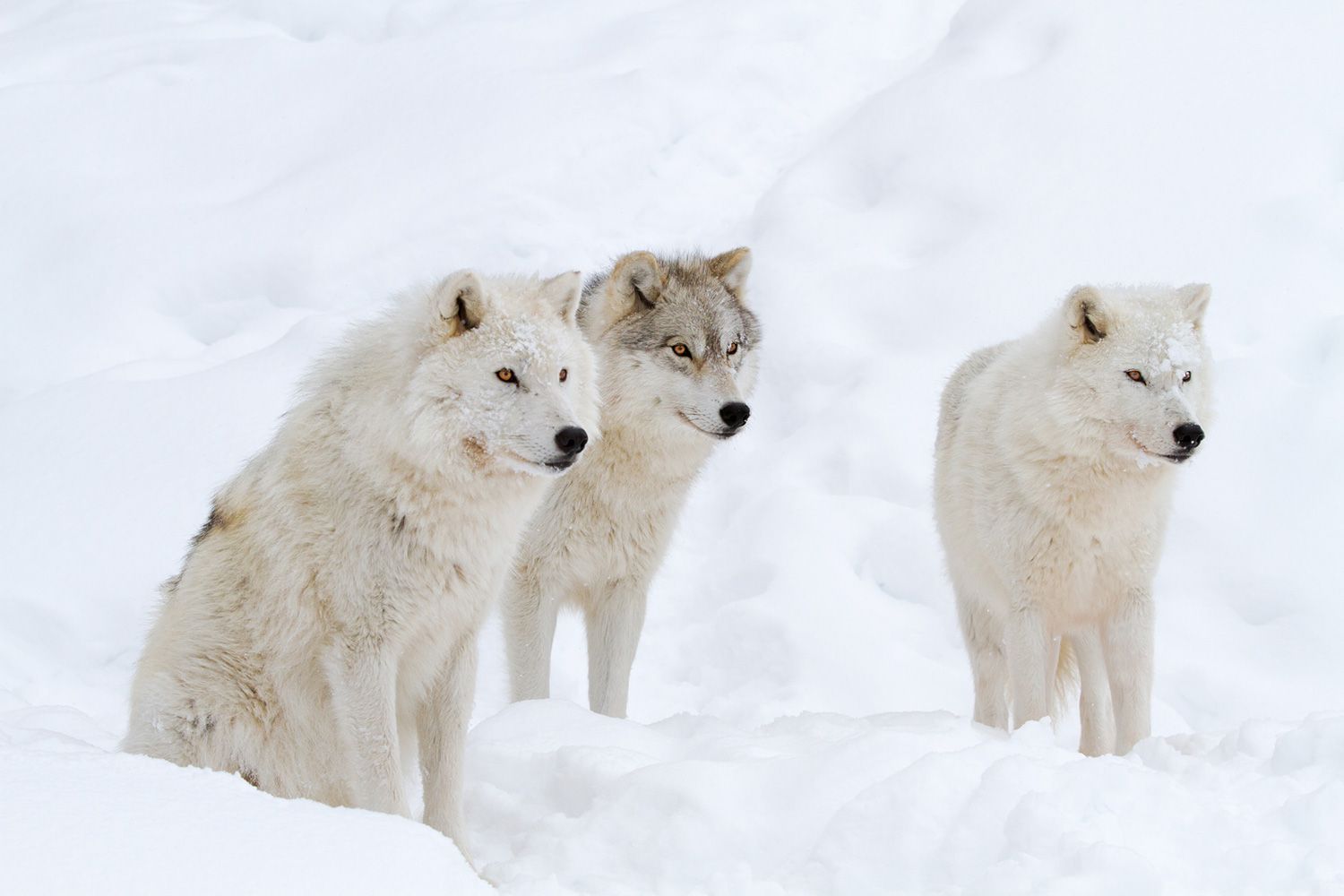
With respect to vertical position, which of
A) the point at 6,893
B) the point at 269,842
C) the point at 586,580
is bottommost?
the point at 586,580

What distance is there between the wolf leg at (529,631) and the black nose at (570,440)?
192cm

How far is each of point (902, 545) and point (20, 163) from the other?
9.78m

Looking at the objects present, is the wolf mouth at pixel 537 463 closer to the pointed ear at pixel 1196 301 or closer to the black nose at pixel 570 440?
the black nose at pixel 570 440

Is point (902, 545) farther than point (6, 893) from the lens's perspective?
Yes

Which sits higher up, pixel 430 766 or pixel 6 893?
pixel 6 893

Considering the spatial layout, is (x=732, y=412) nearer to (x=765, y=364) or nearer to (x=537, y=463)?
(x=537, y=463)

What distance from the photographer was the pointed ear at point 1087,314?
5453mm

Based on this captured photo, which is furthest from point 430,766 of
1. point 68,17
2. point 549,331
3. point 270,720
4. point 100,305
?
point 68,17

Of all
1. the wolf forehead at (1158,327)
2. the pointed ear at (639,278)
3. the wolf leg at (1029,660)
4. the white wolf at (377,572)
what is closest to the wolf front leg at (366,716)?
the white wolf at (377,572)

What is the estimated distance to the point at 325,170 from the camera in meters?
13.1

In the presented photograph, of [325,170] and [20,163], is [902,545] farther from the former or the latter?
[20,163]

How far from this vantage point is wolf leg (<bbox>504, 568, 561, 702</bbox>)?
605cm

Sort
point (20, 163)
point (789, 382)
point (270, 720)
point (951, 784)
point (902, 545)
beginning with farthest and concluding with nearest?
point (20, 163)
point (789, 382)
point (902, 545)
point (270, 720)
point (951, 784)

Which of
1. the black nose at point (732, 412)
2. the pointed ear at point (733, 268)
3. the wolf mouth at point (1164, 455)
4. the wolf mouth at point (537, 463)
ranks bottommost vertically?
the black nose at point (732, 412)
